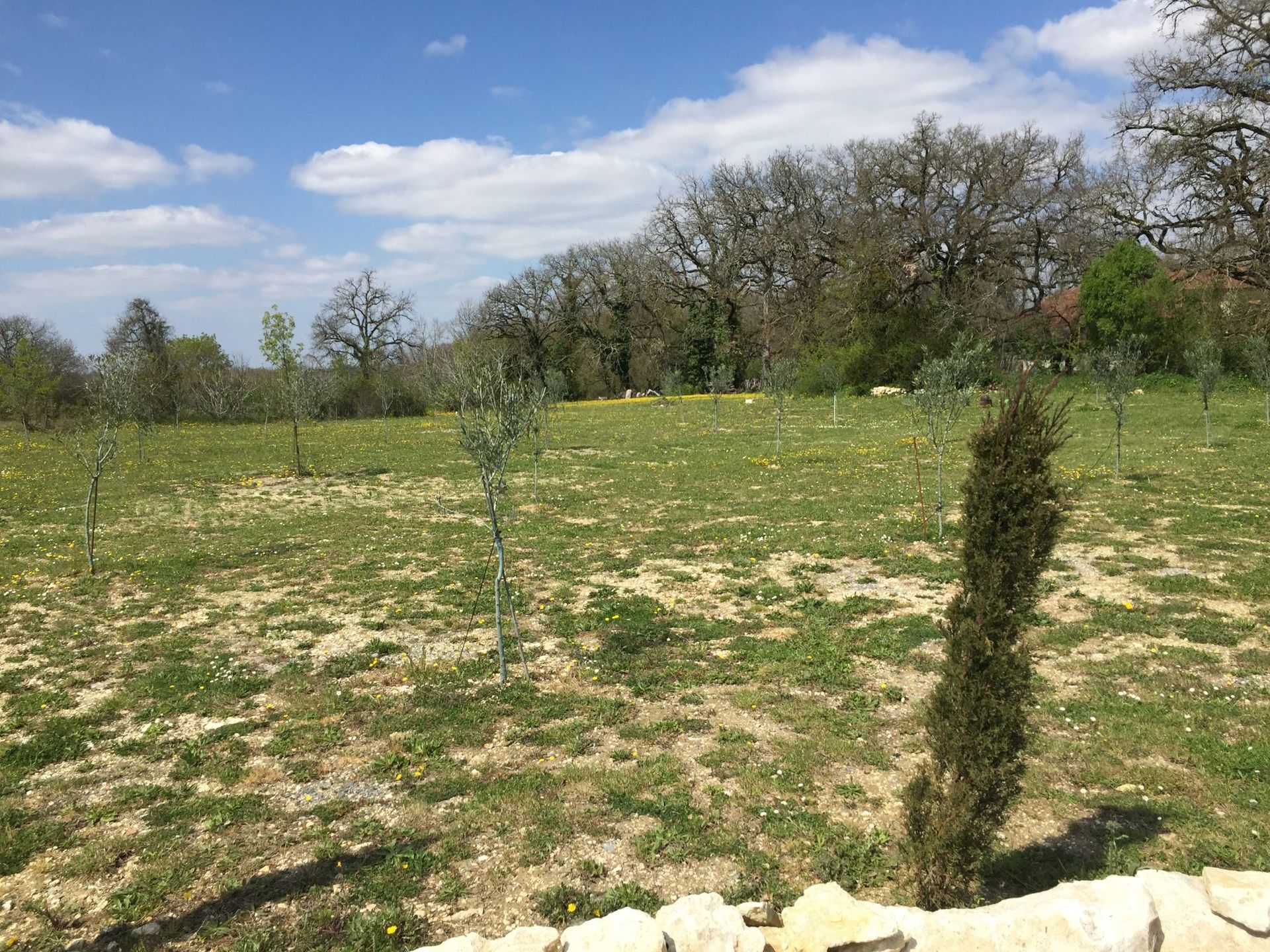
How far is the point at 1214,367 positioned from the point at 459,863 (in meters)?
27.5

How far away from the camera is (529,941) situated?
360 cm

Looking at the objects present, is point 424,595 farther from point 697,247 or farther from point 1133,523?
point 697,247

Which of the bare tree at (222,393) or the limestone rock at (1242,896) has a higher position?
the bare tree at (222,393)

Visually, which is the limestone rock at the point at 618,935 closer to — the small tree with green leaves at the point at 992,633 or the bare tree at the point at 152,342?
the small tree with green leaves at the point at 992,633

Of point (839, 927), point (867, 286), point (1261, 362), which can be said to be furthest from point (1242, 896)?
point (867, 286)

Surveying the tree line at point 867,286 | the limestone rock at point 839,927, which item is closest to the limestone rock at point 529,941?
the limestone rock at point 839,927

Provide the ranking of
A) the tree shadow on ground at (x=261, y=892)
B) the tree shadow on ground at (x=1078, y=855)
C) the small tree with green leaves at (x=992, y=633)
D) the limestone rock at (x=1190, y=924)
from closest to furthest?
the limestone rock at (x=1190, y=924)
the small tree with green leaves at (x=992, y=633)
the tree shadow on ground at (x=261, y=892)
the tree shadow on ground at (x=1078, y=855)

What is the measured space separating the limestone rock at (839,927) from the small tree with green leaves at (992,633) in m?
0.84

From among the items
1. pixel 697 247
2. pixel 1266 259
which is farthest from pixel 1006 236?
pixel 697 247

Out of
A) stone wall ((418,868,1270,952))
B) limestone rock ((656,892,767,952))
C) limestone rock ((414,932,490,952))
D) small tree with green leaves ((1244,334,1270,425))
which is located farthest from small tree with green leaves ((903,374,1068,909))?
small tree with green leaves ((1244,334,1270,425))

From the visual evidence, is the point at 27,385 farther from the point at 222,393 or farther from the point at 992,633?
the point at 992,633

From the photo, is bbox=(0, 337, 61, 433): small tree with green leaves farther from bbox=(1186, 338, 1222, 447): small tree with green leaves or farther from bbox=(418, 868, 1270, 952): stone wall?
bbox=(1186, 338, 1222, 447): small tree with green leaves

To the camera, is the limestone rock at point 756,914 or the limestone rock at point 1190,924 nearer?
the limestone rock at point 1190,924

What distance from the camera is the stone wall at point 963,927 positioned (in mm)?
3598
